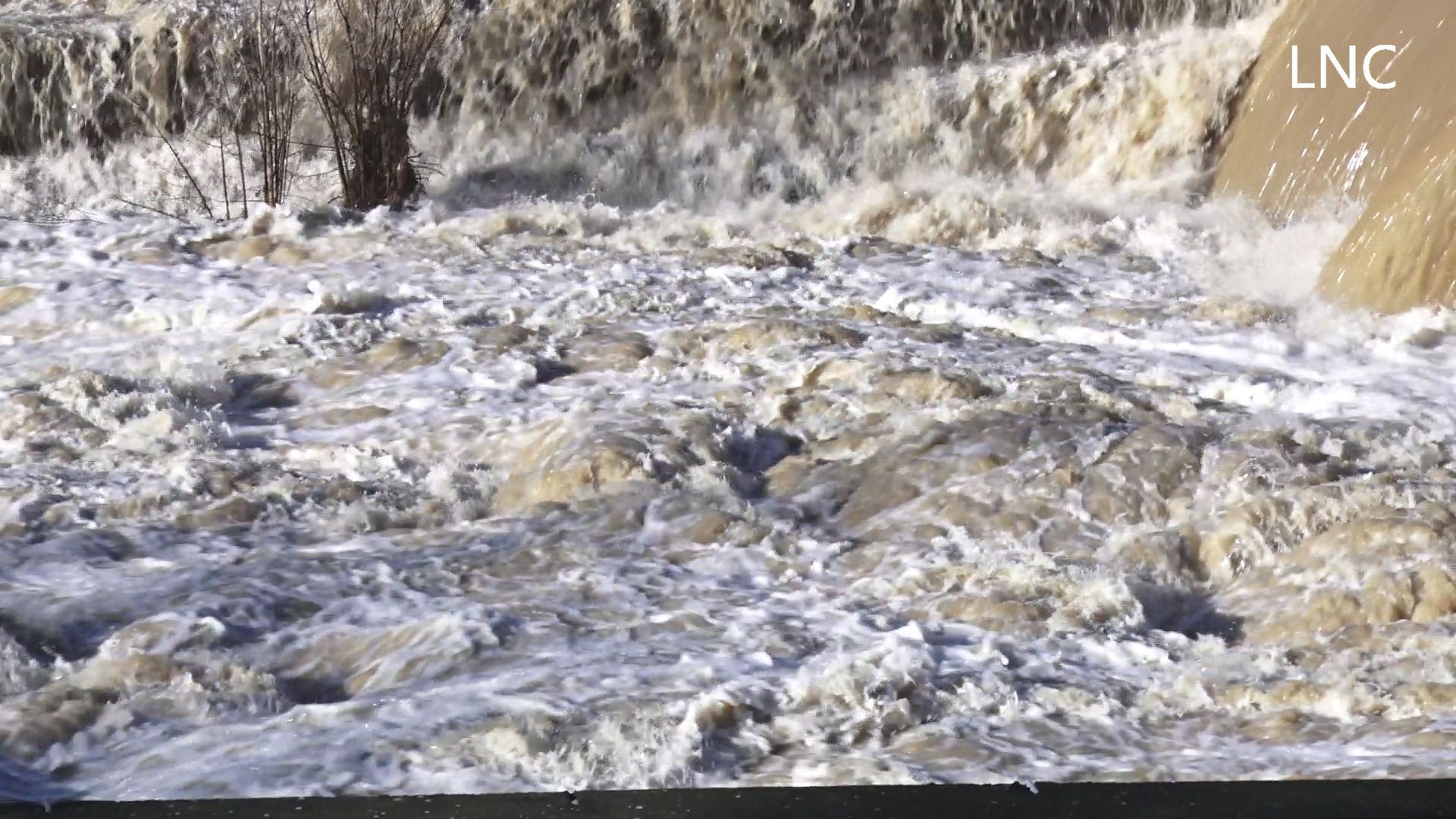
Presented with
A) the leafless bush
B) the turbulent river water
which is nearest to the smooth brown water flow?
the turbulent river water

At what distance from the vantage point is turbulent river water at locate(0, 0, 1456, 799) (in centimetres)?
322

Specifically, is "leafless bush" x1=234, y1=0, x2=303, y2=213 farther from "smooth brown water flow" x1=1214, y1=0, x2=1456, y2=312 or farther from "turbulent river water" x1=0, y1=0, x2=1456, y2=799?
"smooth brown water flow" x1=1214, y1=0, x2=1456, y2=312

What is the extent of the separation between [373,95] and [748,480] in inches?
155

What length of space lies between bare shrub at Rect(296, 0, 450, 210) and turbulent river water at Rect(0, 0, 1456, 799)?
382mm

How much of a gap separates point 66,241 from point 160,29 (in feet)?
8.58

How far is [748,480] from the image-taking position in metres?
4.62

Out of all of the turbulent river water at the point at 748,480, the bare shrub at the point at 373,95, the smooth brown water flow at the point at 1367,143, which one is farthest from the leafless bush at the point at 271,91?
the smooth brown water flow at the point at 1367,143

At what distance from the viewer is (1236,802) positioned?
9.05 feet

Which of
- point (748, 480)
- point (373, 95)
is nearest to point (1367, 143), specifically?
point (748, 480)

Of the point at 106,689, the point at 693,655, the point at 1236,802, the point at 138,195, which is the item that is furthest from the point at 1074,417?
the point at 138,195

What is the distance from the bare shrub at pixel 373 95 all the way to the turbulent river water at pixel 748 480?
1.25 feet

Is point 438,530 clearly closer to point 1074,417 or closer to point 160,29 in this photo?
point 1074,417

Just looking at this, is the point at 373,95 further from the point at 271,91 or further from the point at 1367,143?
the point at 1367,143

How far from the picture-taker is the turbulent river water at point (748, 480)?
3.22m
